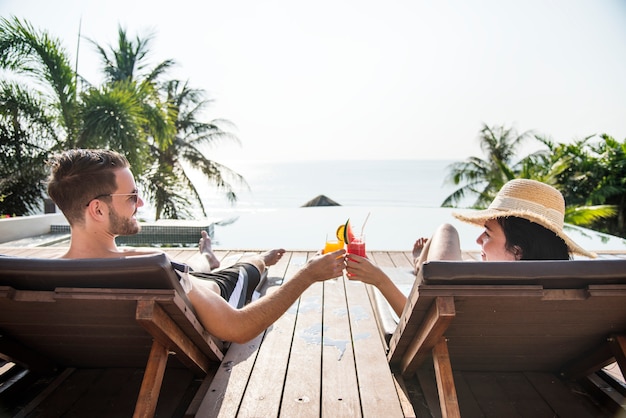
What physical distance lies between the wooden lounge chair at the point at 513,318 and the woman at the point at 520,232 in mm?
322

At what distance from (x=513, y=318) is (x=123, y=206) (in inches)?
66.0

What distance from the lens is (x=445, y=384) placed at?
1.56m

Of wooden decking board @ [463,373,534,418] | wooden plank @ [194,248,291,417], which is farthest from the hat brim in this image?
wooden plank @ [194,248,291,417]

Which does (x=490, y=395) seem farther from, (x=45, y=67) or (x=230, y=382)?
(x=45, y=67)

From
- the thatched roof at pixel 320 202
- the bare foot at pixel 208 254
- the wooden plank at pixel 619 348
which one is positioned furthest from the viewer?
the thatched roof at pixel 320 202

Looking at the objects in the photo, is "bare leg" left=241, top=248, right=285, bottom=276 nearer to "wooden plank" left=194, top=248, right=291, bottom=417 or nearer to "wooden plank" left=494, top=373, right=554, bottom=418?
"wooden plank" left=194, top=248, right=291, bottom=417

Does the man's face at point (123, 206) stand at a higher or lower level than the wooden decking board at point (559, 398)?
higher

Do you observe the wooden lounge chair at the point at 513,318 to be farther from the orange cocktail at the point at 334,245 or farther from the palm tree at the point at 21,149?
the palm tree at the point at 21,149

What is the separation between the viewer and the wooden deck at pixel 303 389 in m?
1.73

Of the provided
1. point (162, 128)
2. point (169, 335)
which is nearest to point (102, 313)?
point (169, 335)

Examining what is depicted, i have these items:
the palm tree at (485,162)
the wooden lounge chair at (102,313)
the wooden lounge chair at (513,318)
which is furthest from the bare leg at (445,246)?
the palm tree at (485,162)

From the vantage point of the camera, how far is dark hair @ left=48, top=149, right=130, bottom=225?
173 centimetres

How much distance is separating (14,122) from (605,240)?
33.6ft

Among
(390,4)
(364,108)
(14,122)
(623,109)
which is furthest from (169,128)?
(364,108)
